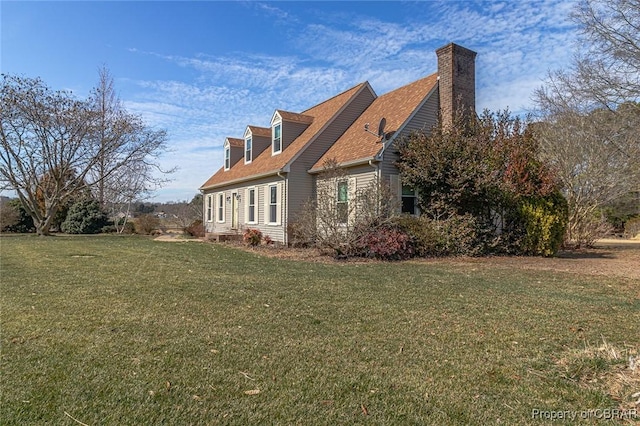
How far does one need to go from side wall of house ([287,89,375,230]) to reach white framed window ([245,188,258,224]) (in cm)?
345

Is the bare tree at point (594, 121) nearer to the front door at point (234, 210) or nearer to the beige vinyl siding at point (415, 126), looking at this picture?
the beige vinyl siding at point (415, 126)

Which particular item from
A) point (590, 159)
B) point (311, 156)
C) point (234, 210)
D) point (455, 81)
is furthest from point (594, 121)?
point (234, 210)

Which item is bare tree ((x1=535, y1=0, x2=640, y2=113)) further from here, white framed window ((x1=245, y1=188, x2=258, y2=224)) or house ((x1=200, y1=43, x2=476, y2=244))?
white framed window ((x1=245, y1=188, x2=258, y2=224))

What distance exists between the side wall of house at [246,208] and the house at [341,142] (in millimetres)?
44

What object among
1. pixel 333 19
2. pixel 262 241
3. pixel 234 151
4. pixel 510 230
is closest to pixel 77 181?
pixel 234 151

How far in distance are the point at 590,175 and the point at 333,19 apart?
1352cm

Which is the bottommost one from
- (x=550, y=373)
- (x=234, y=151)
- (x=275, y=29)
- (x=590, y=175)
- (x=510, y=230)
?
(x=550, y=373)

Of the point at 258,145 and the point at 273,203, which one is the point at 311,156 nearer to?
the point at 273,203

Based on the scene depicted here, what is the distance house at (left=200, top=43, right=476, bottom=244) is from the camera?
45.3 feet

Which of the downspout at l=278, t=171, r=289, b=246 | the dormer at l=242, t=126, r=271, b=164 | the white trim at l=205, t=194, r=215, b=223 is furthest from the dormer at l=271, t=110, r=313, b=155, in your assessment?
the white trim at l=205, t=194, r=215, b=223

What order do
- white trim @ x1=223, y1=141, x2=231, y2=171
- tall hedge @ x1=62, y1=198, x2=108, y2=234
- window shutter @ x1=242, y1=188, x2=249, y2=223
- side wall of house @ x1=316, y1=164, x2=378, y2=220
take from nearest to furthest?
1. side wall of house @ x1=316, y1=164, x2=378, y2=220
2. window shutter @ x1=242, y1=188, x2=249, y2=223
3. white trim @ x1=223, y1=141, x2=231, y2=171
4. tall hedge @ x1=62, y1=198, x2=108, y2=234

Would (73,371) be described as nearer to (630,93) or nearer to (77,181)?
(630,93)

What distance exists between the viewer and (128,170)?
1061 inches

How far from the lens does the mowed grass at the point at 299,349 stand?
9.14 ft
